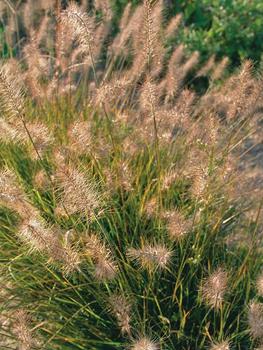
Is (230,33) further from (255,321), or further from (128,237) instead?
(255,321)

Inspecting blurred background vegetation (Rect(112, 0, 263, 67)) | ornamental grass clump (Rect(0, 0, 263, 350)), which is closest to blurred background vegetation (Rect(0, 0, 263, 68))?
blurred background vegetation (Rect(112, 0, 263, 67))

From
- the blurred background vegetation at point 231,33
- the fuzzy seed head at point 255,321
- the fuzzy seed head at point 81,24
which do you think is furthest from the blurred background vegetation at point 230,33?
the fuzzy seed head at point 255,321

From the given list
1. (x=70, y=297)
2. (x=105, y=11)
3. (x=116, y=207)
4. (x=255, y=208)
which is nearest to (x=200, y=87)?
(x=105, y=11)

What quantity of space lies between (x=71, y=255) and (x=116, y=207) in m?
0.79

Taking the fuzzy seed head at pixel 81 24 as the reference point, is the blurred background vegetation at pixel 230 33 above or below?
below

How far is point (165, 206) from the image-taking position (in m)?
3.09

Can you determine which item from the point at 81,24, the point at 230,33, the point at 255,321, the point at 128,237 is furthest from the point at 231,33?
the point at 255,321

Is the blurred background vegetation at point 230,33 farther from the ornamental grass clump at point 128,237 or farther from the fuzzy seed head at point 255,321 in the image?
the fuzzy seed head at point 255,321

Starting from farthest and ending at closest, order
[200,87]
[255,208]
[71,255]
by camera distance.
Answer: [200,87] < [255,208] < [71,255]

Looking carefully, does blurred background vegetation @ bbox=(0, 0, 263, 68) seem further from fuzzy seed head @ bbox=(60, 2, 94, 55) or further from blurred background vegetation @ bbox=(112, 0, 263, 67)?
fuzzy seed head @ bbox=(60, 2, 94, 55)

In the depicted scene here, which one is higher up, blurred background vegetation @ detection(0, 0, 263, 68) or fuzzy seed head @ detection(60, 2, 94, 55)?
fuzzy seed head @ detection(60, 2, 94, 55)

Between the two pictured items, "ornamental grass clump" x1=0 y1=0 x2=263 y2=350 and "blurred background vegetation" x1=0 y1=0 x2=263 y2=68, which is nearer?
"ornamental grass clump" x1=0 y1=0 x2=263 y2=350

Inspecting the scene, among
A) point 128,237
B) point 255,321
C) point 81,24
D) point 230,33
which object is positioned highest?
point 81,24

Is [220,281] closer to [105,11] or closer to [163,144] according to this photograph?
[163,144]
